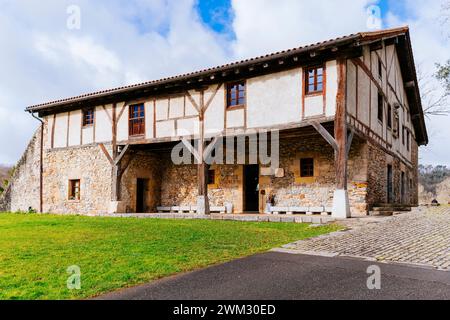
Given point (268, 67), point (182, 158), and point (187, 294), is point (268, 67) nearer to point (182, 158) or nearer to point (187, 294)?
point (182, 158)

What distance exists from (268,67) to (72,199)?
33.2ft

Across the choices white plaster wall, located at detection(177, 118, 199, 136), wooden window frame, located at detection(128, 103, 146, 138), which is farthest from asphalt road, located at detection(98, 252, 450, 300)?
wooden window frame, located at detection(128, 103, 146, 138)

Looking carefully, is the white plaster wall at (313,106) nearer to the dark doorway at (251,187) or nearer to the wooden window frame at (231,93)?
the wooden window frame at (231,93)

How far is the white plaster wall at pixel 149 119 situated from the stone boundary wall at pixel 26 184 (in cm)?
637

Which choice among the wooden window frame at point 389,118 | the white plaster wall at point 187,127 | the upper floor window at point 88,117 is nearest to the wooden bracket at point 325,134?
the white plaster wall at point 187,127

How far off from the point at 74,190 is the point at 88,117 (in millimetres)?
3231

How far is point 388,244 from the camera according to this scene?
6180mm

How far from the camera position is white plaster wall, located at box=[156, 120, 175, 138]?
13648mm

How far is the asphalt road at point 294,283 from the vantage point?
11.3 feet

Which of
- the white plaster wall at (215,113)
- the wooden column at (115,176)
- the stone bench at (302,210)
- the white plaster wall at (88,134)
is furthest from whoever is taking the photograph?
the white plaster wall at (88,134)

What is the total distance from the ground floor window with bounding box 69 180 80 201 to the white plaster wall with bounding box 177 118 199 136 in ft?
18.7

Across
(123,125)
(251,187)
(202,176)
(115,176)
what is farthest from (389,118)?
(115,176)

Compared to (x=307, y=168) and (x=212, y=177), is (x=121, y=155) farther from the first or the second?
(x=307, y=168)
